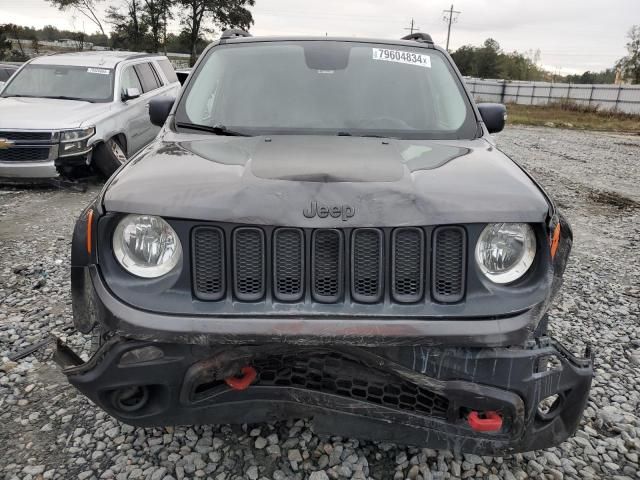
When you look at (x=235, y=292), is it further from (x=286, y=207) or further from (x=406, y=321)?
(x=406, y=321)

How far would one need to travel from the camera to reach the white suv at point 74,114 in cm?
702

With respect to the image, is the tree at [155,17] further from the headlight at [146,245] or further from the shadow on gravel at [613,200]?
the headlight at [146,245]

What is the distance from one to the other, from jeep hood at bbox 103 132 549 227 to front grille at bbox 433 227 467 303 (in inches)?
2.6

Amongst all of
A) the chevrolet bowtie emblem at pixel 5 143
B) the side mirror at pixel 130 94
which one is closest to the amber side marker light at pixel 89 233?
the chevrolet bowtie emblem at pixel 5 143

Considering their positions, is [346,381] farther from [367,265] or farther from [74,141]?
[74,141]

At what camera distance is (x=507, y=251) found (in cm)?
197

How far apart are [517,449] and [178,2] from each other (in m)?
44.8

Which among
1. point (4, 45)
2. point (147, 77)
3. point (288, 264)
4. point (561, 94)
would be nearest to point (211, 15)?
point (4, 45)

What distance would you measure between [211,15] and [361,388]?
46.3 meters

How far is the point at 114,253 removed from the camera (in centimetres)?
196

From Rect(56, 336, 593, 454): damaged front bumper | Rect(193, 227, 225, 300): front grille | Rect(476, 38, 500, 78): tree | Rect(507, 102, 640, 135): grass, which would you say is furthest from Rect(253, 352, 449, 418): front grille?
Rect(476, 38, 500, 78): tree

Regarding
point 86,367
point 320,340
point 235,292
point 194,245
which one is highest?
point 194,245

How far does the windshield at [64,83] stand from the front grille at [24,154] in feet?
4.48

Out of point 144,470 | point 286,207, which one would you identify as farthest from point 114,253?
point 144,470
